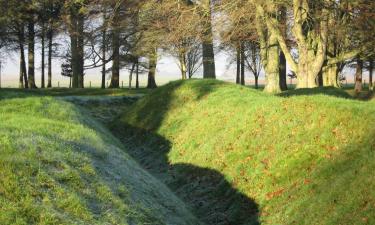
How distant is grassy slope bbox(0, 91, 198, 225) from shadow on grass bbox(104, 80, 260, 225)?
140cm

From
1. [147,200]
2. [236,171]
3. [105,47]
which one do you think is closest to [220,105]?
[236,171]

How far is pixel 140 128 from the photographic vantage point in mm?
26766

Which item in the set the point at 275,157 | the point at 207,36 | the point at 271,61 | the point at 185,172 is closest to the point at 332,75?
the point at 271,61

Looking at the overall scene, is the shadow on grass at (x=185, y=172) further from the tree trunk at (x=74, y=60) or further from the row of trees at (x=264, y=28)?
the tree trunk at (x=74, y=60)

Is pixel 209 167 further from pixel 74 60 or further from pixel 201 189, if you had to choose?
pixel 74 60

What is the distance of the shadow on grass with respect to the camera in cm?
1433

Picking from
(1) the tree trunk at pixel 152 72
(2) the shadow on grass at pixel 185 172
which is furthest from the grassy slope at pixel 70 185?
(1) the tree trunk at pixel 152 72

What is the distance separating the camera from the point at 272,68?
3136 centimetres

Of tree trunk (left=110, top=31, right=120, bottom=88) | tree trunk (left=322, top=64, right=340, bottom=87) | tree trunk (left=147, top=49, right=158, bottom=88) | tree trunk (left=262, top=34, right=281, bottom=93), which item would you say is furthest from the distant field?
tree trunk (left=147, top=49, right=158, bottom=88)

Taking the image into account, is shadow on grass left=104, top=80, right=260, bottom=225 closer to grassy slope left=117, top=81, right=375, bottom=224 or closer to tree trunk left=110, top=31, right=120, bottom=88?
grassy slope left=117, top=81, right=375, bottom=224

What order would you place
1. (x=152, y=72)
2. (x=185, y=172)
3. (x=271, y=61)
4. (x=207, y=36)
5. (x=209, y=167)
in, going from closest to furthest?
(x=209, y=167) → (x=185, y=172) → (x=271, y=61) → (x=207, y=36) → (x=152, y=72)

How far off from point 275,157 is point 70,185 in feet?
24.4

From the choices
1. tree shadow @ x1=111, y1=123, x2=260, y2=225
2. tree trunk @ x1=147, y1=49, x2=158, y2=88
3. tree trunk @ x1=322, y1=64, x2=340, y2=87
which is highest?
tree trunk @ x1=147, y1=49, x2=158, y2=88

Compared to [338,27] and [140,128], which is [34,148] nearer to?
[140,128]
